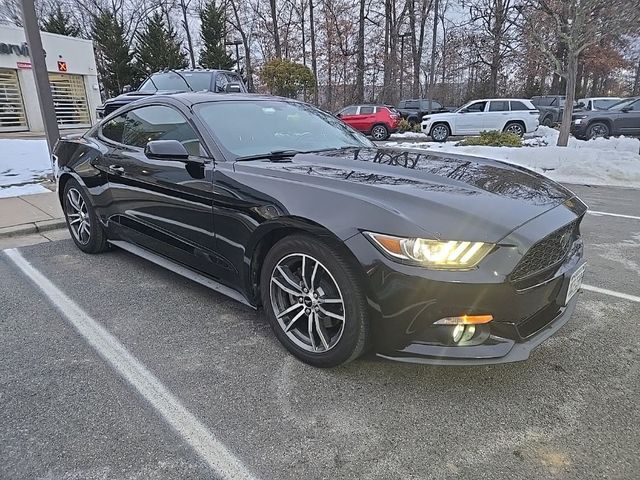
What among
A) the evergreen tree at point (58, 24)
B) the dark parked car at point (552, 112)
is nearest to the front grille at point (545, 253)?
the dark parked car at point (552, 112)

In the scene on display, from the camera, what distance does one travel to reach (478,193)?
2.31 m

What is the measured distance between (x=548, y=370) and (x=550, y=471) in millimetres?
761

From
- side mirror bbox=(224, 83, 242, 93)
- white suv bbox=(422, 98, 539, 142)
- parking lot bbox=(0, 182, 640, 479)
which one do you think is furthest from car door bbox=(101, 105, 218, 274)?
white suv bbox=(422, 98, 539, 142)

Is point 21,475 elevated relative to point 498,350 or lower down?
lower down

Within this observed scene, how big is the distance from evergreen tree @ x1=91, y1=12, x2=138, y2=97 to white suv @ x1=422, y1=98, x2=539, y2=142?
76.0ft

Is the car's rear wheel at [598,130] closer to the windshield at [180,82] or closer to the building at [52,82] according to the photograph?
the windshield at [180,82]

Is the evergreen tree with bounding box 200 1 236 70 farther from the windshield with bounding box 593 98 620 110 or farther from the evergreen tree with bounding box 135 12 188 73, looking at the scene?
the windshield with bounding box 593 98 620 110

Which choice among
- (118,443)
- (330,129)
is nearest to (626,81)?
(330,129)

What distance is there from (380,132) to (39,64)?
14.5m

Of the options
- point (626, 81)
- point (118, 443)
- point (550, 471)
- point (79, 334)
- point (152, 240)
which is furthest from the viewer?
point (626, 81)

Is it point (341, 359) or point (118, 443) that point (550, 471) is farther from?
point (118, 443)

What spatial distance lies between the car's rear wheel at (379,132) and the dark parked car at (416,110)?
3737 millimetres

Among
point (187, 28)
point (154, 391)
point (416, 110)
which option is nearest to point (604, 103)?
point (416, 110)

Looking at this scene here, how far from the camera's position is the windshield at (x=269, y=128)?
3.06 meters
